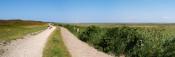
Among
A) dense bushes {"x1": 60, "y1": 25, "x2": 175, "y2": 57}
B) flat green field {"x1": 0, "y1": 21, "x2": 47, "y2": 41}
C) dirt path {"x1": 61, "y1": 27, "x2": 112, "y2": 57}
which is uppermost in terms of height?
dense bushes {"x1": 60, "y1": 25, "x2": 175, "y2": 57}

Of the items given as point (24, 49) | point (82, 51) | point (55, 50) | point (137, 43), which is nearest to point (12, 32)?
point (24, 49)

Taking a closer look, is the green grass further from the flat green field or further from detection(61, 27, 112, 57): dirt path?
the flat green field

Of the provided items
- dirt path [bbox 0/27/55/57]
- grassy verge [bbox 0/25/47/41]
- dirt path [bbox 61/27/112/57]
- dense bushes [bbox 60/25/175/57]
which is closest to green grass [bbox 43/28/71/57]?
dirt path [bbox 0/27/55/57]

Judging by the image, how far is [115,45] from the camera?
29.0m

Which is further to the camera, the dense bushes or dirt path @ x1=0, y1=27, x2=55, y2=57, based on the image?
dirt path @ x1=0, y1=27, x2=55, y2=57

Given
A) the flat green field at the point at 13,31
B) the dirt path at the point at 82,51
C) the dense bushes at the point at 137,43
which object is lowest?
the flat green field at the point at 13,31

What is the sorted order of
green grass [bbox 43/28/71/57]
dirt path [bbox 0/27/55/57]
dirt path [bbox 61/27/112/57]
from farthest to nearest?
dirt path [bbox 61/27/112/57] < green grass [bbox 43/28/71/57] < dirt path [bbox 0/27/55/57]

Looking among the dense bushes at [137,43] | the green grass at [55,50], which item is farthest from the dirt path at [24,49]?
the dense bushes at [137,43]

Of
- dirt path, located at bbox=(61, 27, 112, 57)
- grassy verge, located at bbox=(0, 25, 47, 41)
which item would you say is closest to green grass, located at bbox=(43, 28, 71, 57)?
dirt path, located at bbox=(61, 27, 112, 57)

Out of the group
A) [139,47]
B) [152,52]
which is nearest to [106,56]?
[139,47]

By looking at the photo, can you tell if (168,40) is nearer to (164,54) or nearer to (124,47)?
(164,54)

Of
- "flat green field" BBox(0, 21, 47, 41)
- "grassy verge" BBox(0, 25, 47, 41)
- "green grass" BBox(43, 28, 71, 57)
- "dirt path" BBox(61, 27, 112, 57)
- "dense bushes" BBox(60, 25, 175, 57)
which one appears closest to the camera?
"dense bushes" BBox(60, 25, 175, 57)

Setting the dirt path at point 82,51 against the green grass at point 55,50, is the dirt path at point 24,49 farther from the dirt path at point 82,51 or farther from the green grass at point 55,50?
the dirt path at point 82,51

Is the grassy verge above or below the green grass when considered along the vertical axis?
below
